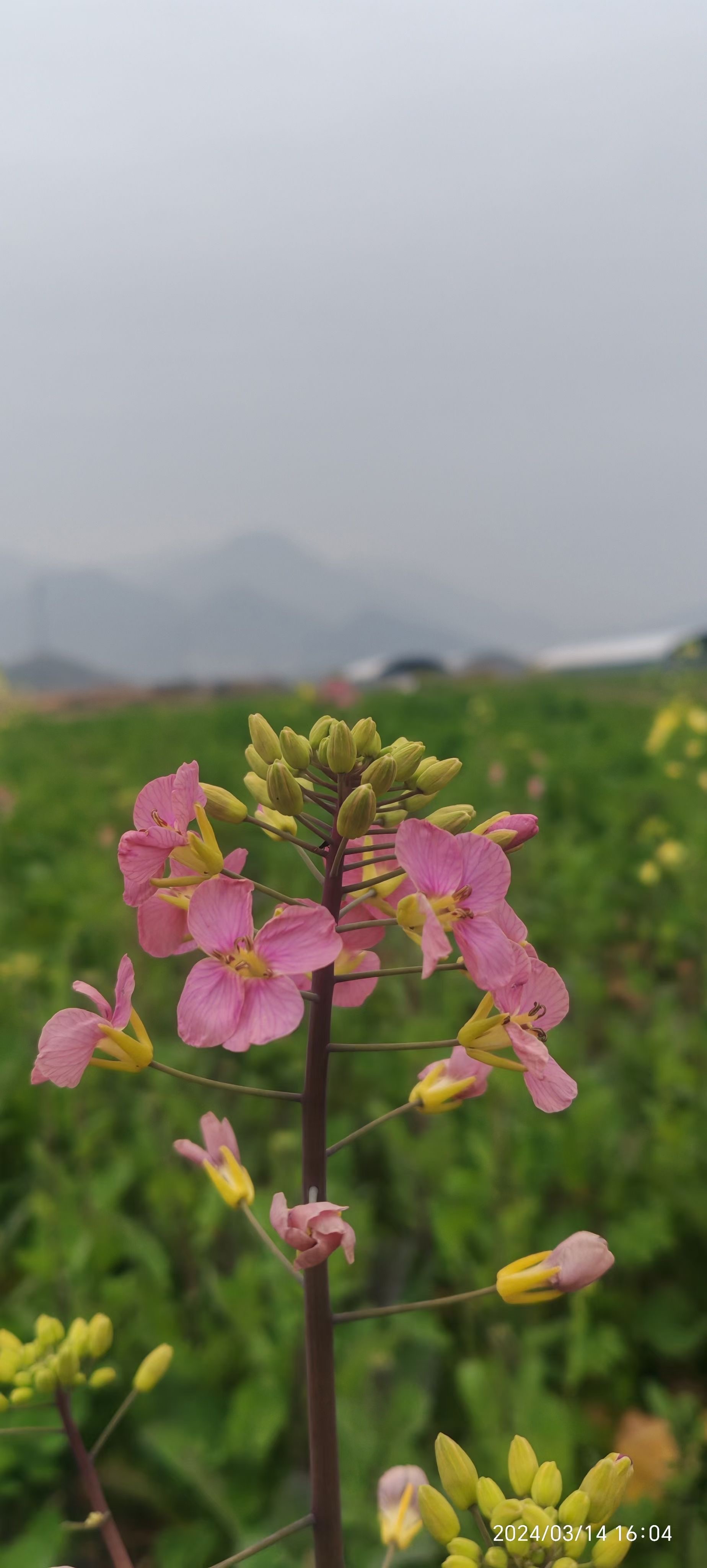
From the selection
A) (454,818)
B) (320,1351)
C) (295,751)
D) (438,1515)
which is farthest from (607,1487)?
(295,751)

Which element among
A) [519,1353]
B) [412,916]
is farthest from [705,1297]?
[412,916]

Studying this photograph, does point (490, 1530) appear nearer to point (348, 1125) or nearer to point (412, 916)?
point (412, 916)

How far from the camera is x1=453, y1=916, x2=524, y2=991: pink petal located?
753mm

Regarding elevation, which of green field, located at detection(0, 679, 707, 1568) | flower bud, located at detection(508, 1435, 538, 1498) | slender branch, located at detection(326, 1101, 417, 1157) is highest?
slender branch, located at detection(326, 1101, 417, 1157)

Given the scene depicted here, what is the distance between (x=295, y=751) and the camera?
34.7 inches

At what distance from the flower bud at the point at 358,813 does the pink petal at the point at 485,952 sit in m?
0.11

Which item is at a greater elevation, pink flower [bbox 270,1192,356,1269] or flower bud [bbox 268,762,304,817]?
flower bud [bbox 268,762,304,817]

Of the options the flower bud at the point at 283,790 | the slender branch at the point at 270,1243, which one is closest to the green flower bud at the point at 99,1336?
the slender branch at the point at 270,1243

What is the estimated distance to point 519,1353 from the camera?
2.12 m

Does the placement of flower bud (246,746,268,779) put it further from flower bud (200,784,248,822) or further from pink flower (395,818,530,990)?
pink flower (395,818,530,990)

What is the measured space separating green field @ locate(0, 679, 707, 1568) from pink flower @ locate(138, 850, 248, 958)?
3.28 ft

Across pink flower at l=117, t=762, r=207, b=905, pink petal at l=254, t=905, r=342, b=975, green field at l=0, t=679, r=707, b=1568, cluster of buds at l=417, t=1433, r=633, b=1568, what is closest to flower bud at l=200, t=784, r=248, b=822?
pink flower at l=117, t=762, r=207, b=905

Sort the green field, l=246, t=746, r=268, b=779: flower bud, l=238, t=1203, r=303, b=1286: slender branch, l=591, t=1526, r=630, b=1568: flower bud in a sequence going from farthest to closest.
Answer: the green field, l=246, t=746, r=268, b=779: flower bud, l=238, t=1203, r=303, b=1286: slender branch, l=591, t=1526, r=630, b=1568: flower bud

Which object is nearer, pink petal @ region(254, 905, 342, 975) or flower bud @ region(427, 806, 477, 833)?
pink petal @ region(254, 905, 342, 975)
